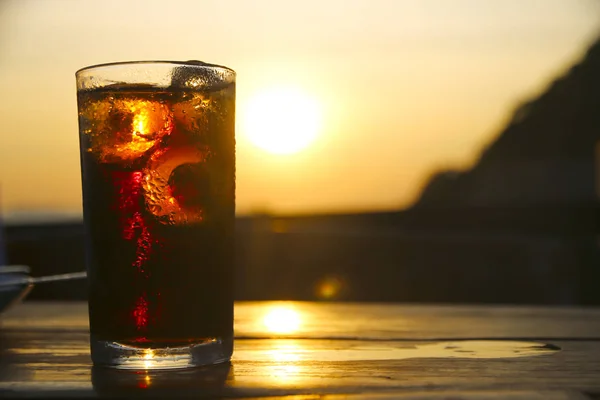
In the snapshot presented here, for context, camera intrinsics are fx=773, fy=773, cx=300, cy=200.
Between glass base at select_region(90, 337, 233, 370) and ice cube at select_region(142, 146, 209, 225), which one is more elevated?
ice cube at select_region(142, 146, 209, 225)

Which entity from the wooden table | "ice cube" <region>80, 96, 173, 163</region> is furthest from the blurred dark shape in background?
"ice cube" <region>80, 96, 173, 163</region>

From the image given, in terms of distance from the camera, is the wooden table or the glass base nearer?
the wooden table

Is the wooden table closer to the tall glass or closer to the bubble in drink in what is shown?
the tall glass

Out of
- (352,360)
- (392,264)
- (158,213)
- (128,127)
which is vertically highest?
(128,127)

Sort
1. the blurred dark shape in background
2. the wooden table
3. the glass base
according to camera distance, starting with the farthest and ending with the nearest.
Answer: the blurred dark shape in background, the glass base, the wooden table

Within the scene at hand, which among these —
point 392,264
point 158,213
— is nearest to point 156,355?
point 158,213

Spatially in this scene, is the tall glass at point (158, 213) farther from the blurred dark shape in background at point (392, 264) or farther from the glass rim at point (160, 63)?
the blurred dark shape in background at point (392, 264)

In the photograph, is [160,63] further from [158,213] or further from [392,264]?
[392,264]
